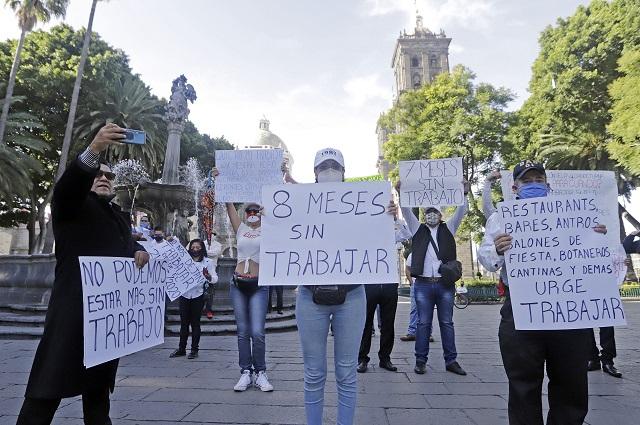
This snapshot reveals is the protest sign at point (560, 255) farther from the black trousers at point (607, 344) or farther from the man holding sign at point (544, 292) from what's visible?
the black trousers at point (607, 344)

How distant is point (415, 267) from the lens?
5.43 metres

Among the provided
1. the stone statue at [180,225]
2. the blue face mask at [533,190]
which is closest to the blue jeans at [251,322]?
the blue face mask at [533,190]

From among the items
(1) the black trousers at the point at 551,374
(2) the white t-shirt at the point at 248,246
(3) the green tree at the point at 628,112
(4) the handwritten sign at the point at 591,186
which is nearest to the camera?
(1) the black trousers at the point at 551,374

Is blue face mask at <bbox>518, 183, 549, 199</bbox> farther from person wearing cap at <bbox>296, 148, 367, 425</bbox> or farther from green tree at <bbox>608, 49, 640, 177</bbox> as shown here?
green tree at <bbox>608, 49, 640, 177</bbox>

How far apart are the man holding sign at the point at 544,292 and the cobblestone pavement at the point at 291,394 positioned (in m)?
1.13

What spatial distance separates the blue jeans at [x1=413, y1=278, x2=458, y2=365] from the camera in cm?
530

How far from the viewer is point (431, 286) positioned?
17.7ft

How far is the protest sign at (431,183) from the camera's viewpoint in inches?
210

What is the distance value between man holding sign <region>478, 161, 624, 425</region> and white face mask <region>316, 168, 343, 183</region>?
1.15 m

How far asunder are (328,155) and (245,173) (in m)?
1.85

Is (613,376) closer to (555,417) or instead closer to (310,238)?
(555,417)

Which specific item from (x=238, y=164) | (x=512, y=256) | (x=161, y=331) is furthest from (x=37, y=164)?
(x=512, y=256)

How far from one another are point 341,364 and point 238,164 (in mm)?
2880

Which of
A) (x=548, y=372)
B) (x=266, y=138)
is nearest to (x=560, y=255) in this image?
(x=548, y=372)
